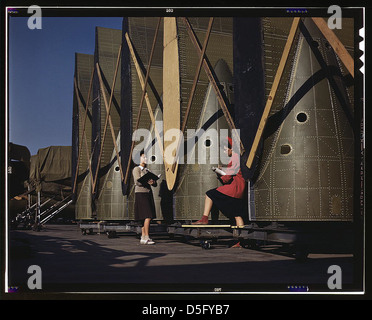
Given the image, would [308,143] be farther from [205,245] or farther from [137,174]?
[137,174]

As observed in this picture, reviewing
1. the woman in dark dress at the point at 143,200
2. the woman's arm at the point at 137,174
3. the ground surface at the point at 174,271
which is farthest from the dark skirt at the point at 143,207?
the ground surface at the point at 174,271

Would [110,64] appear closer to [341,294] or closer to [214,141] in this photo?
[214,141]

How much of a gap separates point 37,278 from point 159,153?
35.1ft

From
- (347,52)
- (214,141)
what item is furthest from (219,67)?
(347,52)

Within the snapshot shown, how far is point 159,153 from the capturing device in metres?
16.2

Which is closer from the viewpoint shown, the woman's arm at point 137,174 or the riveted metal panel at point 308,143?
the riveted metal panel at point 308,143

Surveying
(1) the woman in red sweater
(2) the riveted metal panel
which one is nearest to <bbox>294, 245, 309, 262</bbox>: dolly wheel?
(2) the riveted metal panel

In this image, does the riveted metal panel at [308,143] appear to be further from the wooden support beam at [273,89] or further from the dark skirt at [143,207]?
the dark skirt at [143,207]

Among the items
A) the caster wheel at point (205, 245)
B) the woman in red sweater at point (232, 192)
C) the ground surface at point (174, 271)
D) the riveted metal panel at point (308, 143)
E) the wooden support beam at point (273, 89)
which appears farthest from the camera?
the caster wheel at point (205, 245)

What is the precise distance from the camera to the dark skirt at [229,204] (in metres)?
11.1

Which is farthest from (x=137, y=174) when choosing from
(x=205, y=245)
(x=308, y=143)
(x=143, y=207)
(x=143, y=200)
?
(x=308, y=143)

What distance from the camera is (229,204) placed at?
442 inches

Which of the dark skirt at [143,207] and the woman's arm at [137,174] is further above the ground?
the woman's arm at [137,174]

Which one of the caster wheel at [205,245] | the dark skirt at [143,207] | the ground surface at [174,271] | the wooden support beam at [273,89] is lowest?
the caster wheel at [205,245]
